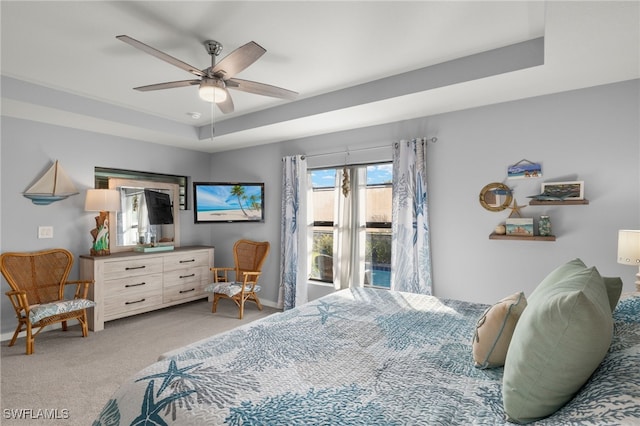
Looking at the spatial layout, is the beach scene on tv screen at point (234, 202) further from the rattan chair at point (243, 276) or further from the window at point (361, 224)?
the window at point (361, 224)

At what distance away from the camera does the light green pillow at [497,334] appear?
1.36 meters

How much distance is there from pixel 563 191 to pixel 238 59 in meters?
2.89

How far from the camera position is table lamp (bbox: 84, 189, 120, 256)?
4.09m

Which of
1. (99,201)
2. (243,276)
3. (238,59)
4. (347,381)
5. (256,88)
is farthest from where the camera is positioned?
(243,276)

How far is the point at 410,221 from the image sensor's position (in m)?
3.71

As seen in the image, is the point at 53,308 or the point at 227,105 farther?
the point at 53,308

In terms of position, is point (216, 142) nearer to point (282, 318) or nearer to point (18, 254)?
point (18, 254)

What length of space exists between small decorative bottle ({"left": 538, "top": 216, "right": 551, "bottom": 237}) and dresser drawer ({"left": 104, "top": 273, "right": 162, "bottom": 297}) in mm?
4536

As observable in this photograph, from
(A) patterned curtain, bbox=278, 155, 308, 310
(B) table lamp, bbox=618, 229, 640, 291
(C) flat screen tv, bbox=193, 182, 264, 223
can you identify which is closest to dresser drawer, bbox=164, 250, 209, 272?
(C) flat screen tv, bbox=193, 182, 264, 223

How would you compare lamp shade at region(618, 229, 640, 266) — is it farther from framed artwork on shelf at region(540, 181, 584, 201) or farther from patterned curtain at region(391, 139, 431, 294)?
patterned curtain at region(391, 139, 431, 294)

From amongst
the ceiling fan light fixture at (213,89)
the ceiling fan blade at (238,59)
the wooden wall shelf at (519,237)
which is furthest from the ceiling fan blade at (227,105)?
the wooden wall shelf at (519,237)

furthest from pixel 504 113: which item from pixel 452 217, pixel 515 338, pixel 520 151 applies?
pixel 515 338

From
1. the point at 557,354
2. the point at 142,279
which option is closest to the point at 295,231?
the point at 142,279

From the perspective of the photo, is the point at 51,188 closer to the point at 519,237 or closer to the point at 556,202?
the point at 519,237
